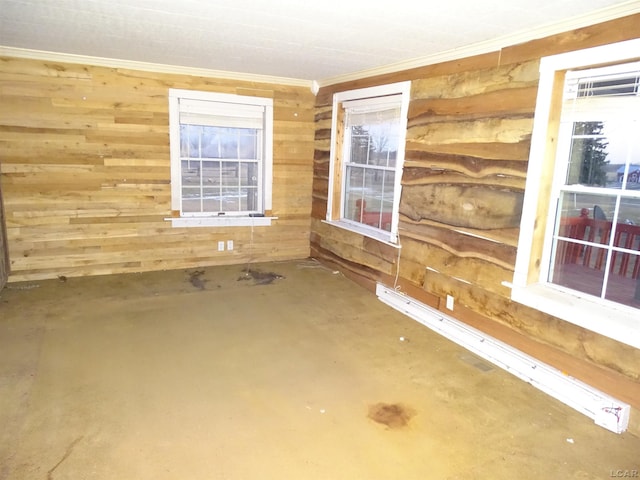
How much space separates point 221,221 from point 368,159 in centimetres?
193

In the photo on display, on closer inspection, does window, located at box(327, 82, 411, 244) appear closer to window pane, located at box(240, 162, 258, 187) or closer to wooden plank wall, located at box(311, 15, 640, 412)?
wooden plank wall, located at box(311, 15, 640, 412)

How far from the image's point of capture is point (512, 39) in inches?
115

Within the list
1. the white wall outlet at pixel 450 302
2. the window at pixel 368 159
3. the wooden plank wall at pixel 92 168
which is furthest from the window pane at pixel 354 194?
the white wall outlet at pixel 450 302

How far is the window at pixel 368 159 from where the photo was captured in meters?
4.16

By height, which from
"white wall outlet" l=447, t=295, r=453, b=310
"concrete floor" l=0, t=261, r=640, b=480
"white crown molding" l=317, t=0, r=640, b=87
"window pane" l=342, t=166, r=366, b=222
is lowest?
"concrete floor" l=0, t=261, r=640, b=480

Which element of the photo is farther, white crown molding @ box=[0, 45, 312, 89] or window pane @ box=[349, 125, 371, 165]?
window pane @ box=[349, 125, 371, 165]

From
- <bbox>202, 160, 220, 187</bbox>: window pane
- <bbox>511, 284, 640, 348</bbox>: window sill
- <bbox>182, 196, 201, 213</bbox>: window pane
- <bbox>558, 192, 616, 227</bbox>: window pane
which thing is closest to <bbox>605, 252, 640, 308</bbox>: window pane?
<bbox>511, 284, 640, 348</bbox>: window sill

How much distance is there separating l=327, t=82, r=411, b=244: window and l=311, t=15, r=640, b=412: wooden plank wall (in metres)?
0.14

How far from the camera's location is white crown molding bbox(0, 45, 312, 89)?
411 centimetres

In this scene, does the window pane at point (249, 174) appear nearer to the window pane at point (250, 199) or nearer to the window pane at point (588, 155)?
the window pane at point (250, 199)

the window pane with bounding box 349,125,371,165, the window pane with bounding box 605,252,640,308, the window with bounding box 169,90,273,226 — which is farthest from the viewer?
the window with bounding box 169,90,273,226

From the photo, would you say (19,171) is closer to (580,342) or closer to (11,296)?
(11,296)

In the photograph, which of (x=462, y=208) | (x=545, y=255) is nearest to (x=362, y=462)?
(x=545, y=255)

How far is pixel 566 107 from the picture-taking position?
2.73 metres
